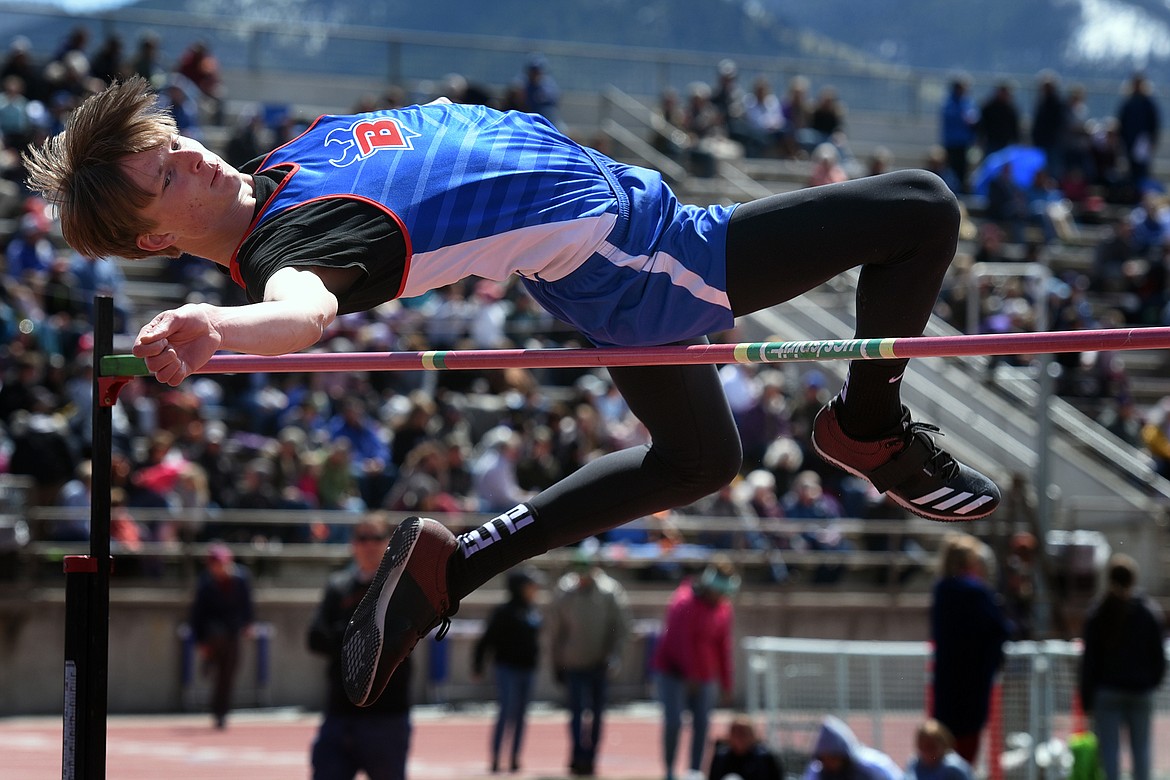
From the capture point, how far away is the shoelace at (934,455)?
13.4ft

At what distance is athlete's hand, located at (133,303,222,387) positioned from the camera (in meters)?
3.14

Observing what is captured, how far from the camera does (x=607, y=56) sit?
2089cm

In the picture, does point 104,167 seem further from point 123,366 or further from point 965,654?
point 965,654

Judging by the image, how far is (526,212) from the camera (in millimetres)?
3650

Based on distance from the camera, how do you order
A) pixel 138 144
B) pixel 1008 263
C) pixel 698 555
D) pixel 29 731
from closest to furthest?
pixel 138 144, pixel 29 731, pixel 698 555, pixel 1008 263

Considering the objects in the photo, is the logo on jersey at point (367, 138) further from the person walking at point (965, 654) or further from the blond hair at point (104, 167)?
the person walking at point (965, 654)

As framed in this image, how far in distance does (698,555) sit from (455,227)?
1089 cm

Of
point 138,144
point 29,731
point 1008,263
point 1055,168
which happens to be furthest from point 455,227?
point 1055,168

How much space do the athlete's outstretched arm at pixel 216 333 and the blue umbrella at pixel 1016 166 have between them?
16897mm

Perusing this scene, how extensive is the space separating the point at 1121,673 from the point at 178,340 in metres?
6.78

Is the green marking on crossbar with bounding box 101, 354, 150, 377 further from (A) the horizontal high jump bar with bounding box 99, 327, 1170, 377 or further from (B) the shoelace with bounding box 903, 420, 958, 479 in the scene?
(B) the shoelace with bounding box 903, 420, 958, 479

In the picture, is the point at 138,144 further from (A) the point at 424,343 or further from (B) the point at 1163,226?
(B) the point at 1163,226

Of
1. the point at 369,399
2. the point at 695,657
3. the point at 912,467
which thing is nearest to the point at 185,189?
the point at 912,467

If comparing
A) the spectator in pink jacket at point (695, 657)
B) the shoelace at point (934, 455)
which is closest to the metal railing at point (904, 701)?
the spectator in pink jacket at point (695, 657)
